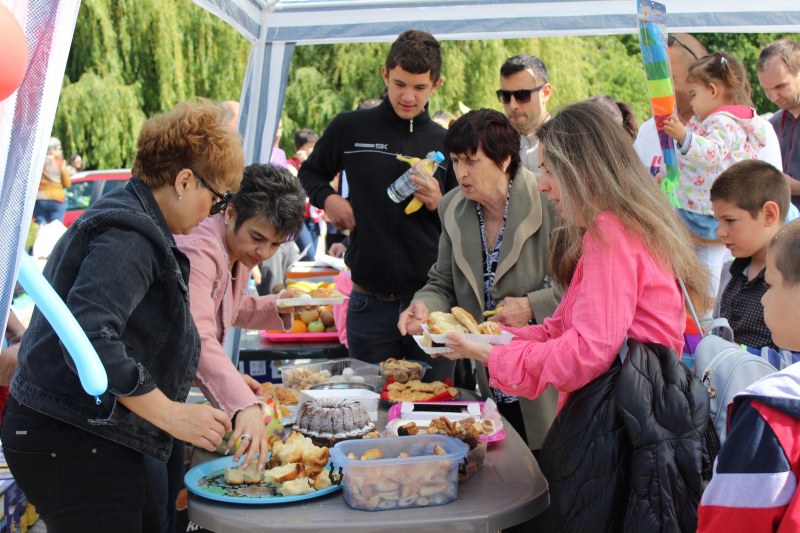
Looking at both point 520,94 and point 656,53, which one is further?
point 520,94

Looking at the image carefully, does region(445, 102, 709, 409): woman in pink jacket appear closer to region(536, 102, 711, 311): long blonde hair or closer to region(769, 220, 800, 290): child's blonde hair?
region(536, 102, 711, 311): long blonde hair

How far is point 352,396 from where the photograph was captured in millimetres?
2910

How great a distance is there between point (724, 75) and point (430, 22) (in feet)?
5.48

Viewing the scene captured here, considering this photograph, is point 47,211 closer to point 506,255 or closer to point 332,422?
point 506,255

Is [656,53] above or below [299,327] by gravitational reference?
above

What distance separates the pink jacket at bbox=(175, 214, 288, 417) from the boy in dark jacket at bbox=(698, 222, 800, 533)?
1.24 m

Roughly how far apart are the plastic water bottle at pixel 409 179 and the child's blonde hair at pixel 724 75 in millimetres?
1439

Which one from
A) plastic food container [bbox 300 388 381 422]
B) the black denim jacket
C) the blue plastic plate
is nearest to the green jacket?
plastic food container [bbox 300 388 381 422]

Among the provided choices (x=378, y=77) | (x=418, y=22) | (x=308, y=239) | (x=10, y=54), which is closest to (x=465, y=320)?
(x=10, y=54)

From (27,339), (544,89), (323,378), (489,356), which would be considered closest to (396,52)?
(544,89)

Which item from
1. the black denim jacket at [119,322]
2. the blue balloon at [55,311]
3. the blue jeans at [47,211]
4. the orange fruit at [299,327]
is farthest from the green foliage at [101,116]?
the blue balloon at [55,311]

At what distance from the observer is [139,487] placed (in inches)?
83.9

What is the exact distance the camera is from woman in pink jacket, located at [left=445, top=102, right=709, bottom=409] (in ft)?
7.07

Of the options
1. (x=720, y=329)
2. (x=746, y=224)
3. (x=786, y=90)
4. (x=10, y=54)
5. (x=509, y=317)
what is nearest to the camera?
(x=10, y=54)
